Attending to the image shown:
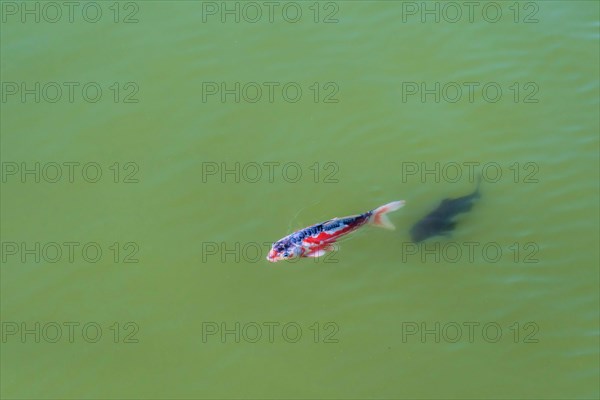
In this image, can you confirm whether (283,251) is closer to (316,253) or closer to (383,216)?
(316,253)

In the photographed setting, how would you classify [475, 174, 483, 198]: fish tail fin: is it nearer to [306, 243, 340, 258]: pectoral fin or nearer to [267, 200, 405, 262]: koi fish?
[267, 200, 405, 262]: koi fish

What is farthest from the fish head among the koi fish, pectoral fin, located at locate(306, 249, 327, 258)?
pectoral fin, located at locate(306, 249, 327, 258)

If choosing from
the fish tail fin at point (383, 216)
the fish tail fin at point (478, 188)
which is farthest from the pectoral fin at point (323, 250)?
the fish tail fin at point (478, 188)

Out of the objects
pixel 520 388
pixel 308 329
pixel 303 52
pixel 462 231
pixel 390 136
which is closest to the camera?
pixel 520 388

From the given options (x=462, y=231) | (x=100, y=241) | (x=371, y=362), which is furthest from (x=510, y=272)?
(x=100, y=241)

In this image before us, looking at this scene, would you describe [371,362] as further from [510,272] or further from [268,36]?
[268,36]

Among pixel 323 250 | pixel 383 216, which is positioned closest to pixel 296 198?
pixel 323 250
